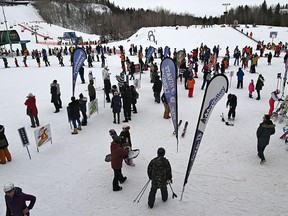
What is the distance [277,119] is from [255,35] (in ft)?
145

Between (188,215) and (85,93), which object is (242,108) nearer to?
(188,215)

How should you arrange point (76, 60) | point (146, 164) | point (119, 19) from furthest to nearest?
1. point (119, 19)
2. point (76, 60)
3. point (146, 164)

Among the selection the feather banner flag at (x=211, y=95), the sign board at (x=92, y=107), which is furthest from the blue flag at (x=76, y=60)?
the feather banner flag at (x=211, y=95)

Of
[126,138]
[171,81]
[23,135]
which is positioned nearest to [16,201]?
[126,138]

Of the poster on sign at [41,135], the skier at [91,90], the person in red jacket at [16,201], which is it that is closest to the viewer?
the person in red jacket at [16,201]

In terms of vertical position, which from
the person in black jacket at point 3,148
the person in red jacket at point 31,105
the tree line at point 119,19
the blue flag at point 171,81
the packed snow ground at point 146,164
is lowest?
the packed snow ground at point 146,164

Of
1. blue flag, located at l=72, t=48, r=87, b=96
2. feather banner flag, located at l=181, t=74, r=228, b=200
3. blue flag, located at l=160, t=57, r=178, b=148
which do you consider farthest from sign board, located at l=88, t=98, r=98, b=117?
feather banner flag, located at l=181, t=74, r=228, b=200

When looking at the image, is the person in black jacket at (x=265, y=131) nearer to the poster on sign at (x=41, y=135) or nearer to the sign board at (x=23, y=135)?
the poster on sign at (x=41, y=135)

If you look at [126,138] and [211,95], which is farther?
[126,138]

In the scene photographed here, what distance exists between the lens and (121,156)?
5.82 m

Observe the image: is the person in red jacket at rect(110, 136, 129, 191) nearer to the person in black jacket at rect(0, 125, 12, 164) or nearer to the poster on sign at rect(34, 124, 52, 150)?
the poster on sign at rect(34, 124, 52, 150)

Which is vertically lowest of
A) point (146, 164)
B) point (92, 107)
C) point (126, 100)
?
point (146, 164)

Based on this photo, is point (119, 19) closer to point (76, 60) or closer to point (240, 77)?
point (240, 77)

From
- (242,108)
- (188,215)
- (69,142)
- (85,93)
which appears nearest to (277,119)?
(242,108)
